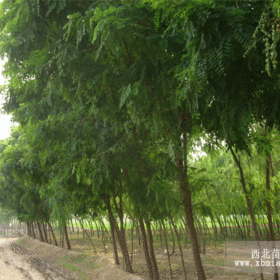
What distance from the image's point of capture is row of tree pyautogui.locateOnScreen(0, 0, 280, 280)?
9.51 ft

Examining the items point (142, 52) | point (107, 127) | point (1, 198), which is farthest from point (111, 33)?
point (1, 198)

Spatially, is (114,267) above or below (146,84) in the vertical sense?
below

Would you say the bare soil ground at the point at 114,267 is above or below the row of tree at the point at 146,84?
below

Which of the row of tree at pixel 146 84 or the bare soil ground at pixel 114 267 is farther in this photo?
the bare soil ground at pixel 114 267

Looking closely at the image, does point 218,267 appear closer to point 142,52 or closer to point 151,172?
point 151,172

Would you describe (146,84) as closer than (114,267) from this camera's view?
Yes

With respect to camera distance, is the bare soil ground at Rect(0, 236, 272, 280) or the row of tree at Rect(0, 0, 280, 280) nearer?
the row of tree at Rect(0, 0, 280, 280)

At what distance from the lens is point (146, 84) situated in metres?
5.02

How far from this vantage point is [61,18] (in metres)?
5.96

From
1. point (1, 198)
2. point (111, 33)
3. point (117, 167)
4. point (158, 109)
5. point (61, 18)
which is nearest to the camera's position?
point (111, 33)

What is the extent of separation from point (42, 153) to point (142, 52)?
3453mm

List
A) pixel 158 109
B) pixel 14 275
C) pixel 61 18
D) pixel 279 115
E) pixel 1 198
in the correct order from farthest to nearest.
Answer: pixel 1 198
pixel 14 275
pixel 61 18
pixel 158 109
pixel 279 115

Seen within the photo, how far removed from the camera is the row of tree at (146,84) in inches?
114

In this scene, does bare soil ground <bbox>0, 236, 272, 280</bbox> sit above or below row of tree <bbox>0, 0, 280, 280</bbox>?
below
